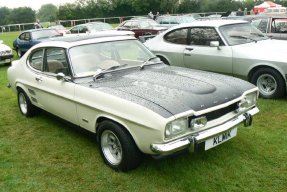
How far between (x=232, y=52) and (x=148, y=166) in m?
3.83

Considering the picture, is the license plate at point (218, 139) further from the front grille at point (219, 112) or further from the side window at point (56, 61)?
the side window at point (56, 61)

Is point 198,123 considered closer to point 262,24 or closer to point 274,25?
point 274,25

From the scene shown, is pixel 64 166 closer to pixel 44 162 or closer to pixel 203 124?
pixel 44 162

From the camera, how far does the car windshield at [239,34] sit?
748cm

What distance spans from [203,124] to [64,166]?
6.44 feet

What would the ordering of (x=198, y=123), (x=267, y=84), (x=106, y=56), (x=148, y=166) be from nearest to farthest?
(x=198, y=123) < (x=148, y=166) < (x=106, y=56) < (x=267, y=84)

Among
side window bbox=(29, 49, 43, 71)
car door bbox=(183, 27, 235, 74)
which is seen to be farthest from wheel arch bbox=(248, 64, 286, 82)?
side window bbox=(29, 49, 43, 71)

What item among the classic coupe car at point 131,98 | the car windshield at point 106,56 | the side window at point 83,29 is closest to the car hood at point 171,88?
the classic coupe car at point 131,98

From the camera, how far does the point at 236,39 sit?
24.7ft

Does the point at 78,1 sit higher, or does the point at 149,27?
the point at 78,1

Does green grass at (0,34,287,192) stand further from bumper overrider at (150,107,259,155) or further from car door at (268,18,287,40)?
car door at (268,18,287,40)

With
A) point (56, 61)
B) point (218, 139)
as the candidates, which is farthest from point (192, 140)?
point (56, 61)

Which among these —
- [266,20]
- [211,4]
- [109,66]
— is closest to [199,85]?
[109,66]

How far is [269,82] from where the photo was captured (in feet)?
23.0
